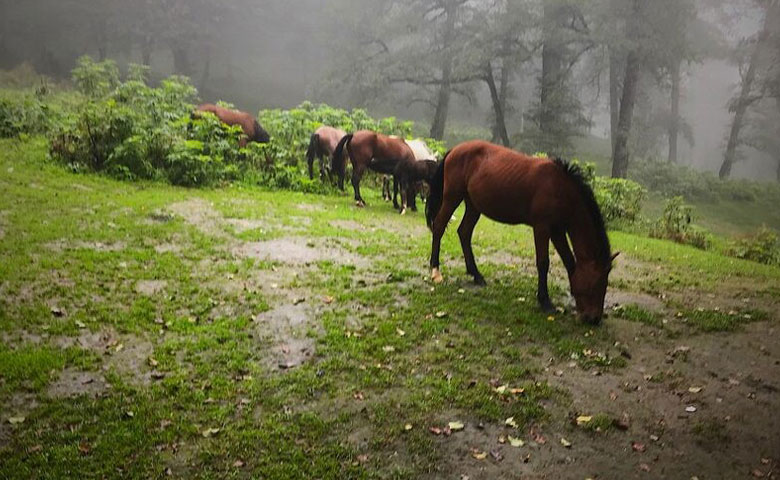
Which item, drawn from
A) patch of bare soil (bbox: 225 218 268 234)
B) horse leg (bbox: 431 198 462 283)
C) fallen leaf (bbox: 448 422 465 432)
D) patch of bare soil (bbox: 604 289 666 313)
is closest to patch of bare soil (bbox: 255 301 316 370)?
fallen leaf (bbox: 448 422 465 432)

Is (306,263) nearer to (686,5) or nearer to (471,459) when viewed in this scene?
(471,459)

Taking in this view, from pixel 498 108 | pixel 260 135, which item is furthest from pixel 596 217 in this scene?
pixel 498 108

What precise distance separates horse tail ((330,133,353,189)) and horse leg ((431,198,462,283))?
216 inches

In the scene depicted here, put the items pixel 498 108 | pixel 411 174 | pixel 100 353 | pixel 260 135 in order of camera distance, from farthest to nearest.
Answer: pixel 498 108 < pixel 260 135 < pixel 411 174 < pixel 100 353

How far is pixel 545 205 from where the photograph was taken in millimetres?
5637

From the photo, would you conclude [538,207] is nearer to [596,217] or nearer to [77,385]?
[596,217]

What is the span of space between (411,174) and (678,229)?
6745 millimetres

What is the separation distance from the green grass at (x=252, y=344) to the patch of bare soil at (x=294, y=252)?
0.16m

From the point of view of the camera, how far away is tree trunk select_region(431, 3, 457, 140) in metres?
24.1

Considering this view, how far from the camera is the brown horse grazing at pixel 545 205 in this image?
5.55 metres

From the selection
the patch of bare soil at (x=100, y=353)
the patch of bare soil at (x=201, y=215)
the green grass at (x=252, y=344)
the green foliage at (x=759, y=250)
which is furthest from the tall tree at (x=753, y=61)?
the patch of bare soil at (x=100, y=353)

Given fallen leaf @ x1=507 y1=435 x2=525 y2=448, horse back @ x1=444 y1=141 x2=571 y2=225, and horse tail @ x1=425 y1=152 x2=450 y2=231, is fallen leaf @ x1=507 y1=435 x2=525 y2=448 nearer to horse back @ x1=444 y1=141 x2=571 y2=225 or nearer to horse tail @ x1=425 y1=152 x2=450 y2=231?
horse back @ x1=444 y1=141 x2=571 y2=225

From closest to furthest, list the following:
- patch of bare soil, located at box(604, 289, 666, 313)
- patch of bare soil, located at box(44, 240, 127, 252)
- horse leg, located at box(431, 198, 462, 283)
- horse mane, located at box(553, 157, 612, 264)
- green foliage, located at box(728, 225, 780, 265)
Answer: horse mane, located at box(553, 157, 612, 264) < patch of bare soil, located at box(604, 289, 666, 313) < patch of bare soil, located at box(44, 240, 127, 252) < horse leg, located at box(431, 198, 462, 283) < green foliage, located at box(728, 225, 780, 265)

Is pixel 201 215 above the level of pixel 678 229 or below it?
above
